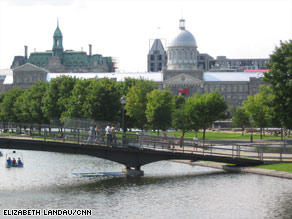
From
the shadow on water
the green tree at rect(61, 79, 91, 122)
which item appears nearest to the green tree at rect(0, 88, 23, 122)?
the green tree at rect(61, 79, 91, 122)

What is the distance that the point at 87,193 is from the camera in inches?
A: 2137

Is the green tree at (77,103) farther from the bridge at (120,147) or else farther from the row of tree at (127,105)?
the bridge at (120,147)

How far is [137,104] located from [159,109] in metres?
7.91

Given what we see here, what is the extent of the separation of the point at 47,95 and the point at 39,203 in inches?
3462

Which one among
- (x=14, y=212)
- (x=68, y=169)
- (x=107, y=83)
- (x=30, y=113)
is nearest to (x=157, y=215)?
(x=14, y=212)

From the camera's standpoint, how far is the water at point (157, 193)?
46219mm

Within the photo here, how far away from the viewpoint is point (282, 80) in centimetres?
7231

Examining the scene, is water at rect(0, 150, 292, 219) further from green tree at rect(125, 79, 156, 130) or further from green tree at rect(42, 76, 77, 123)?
green tree at rect(42, 76, 77, 123)

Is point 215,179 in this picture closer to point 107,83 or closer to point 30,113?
point 107,83

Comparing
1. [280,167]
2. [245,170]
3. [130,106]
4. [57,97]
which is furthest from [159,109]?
[280,167]

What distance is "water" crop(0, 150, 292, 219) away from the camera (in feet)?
152

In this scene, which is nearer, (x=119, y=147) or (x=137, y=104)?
(x=119, y=147)

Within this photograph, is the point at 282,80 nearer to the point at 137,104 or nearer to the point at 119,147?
the point at 119,147

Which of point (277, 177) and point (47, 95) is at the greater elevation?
point (47, 95)
